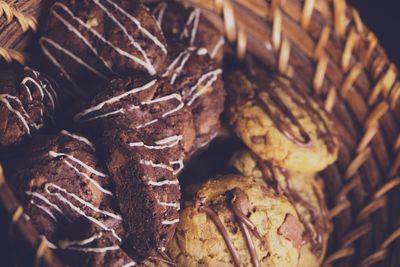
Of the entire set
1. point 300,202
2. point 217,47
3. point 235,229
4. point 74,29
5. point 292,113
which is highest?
point 74,29

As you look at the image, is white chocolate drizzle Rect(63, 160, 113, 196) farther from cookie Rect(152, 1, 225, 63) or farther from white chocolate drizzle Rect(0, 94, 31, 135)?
cookie Rect(152, 1, 225, 63)

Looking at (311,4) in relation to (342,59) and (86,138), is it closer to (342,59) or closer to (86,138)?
(342,59)

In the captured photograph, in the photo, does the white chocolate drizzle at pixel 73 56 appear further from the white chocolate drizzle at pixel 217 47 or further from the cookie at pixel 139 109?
the white chocolate drizzle at pixel 217 47

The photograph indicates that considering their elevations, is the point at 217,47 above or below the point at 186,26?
below

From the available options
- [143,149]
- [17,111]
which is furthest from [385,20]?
[17,111]

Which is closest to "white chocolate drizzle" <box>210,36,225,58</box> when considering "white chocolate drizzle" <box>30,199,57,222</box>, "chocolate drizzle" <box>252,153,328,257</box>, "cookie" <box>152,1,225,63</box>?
"cookie" <box>152,1,225,63</box>

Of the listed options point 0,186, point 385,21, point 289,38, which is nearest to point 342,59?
point 289,38

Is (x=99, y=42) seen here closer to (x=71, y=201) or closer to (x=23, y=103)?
(x=23, y=103)
